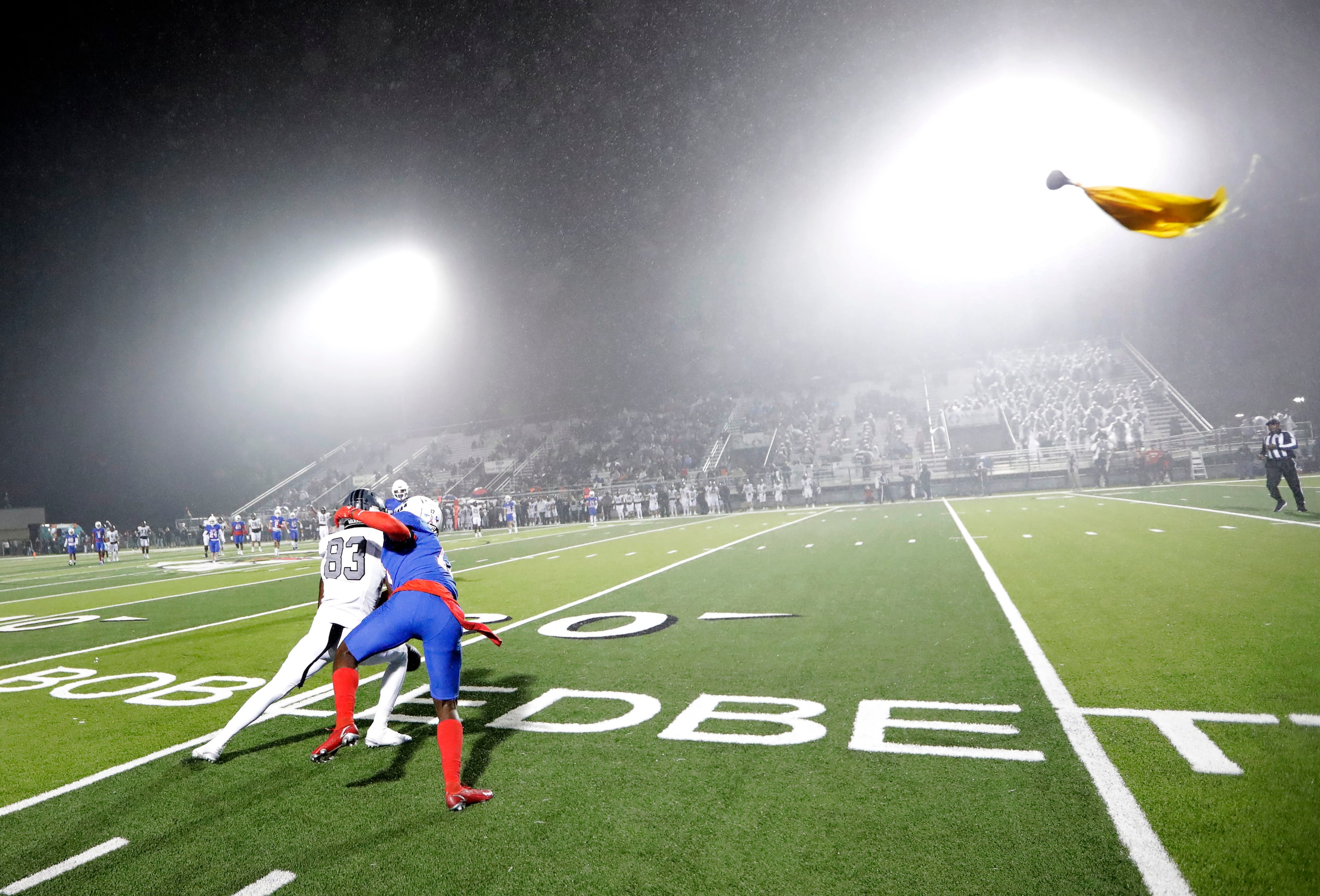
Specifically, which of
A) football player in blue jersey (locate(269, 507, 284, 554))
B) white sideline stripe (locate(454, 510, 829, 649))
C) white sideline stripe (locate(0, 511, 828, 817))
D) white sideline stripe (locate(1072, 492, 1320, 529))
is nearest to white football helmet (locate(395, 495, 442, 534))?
white sideline stripe (locate(0, 511, 828, 817))

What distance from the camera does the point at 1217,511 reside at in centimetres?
1497

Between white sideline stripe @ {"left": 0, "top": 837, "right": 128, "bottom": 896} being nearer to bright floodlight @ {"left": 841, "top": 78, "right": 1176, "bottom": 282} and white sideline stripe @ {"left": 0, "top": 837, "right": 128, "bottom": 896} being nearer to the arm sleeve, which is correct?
the arm sleeve

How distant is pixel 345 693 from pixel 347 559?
2.71 ft

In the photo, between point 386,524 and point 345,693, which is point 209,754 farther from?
point 386,524

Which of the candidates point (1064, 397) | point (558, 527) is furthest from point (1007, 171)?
point (558, 527)

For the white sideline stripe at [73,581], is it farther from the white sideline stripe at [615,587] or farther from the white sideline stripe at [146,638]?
the white sideline stripe at [615,587]

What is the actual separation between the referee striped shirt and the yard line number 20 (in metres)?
15.1

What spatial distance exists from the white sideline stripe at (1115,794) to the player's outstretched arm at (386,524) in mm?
3387

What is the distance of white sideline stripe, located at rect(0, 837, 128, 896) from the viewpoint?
9.05 ft

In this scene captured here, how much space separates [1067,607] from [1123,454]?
→ 2874 centimetres

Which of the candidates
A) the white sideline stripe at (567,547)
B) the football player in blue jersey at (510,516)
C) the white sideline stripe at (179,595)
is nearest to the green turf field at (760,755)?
the white sideline stripe at (179,595)

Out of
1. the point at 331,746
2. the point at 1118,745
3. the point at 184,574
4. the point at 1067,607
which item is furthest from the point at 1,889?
the point at 184,574

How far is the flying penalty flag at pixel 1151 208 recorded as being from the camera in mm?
4770

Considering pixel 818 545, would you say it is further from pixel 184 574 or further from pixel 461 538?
pixel 461 538
